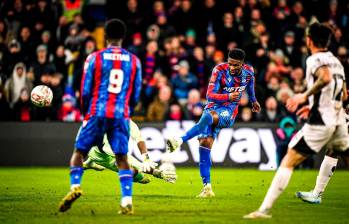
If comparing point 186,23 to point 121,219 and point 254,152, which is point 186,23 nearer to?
point 254,152

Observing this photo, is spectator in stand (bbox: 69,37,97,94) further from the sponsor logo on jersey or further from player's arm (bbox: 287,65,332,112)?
player's arm (bbox: 287,65,332,112)

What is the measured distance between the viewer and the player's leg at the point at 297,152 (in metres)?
10.2

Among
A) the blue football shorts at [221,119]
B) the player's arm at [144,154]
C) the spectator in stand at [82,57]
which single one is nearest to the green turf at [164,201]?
the player's arm at [144,154]

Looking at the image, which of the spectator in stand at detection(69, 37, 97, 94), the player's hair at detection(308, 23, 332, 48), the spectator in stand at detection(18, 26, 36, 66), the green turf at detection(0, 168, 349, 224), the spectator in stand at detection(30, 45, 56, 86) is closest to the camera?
the player's hair at detection(308, 23, 332, 48)

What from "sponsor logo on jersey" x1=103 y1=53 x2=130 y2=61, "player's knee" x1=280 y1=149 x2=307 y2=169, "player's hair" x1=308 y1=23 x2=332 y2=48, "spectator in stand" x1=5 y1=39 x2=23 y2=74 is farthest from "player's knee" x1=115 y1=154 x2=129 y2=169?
"spectator in stand" x1=5 y1=39 x2=23 y2=74

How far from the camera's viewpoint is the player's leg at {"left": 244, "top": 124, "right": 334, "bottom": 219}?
10177 mm

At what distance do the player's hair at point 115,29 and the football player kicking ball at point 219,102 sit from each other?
3268 millimetres

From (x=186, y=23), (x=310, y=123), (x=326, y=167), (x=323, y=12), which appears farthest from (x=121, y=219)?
(x=323, y=12)

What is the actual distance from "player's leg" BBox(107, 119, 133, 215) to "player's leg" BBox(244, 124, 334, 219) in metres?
1.54

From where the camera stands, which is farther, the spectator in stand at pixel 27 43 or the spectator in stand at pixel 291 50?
the spectator in stand at pixel 291 50

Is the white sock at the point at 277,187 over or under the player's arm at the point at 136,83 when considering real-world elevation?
under

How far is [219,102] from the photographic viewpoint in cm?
1391

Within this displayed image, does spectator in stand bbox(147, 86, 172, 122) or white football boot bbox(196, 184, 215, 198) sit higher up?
spectator in stand bbox(147, 86, 172, 122)

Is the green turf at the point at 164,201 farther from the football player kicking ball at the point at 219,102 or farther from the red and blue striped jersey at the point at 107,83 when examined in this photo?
the red and blue striped jersey at the point at 107,83
